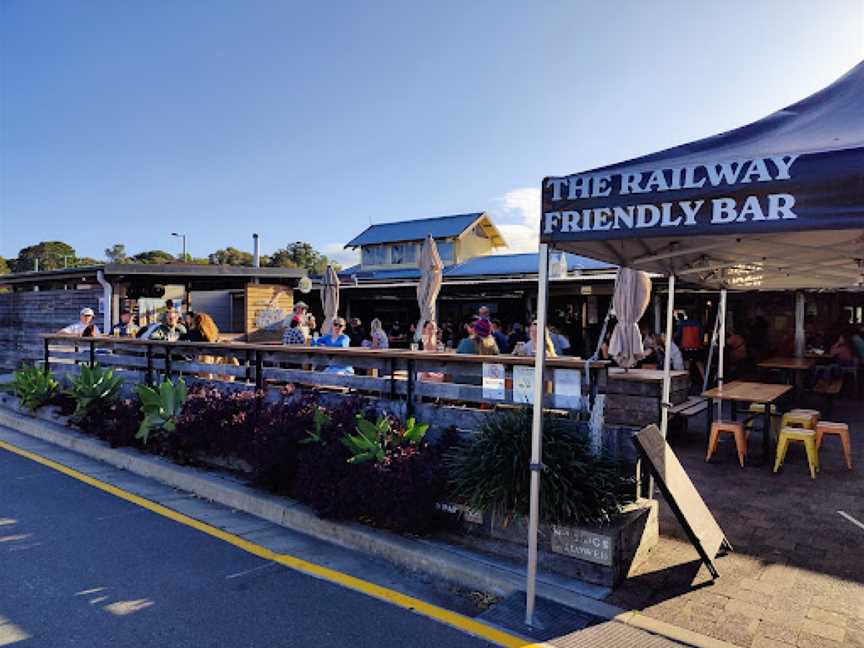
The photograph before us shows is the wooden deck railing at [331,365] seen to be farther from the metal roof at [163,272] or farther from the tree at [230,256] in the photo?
the tree at [230,256]

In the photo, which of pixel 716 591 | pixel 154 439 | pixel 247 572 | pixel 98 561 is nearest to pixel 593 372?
pixel 716 591

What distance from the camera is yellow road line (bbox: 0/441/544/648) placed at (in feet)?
11.6

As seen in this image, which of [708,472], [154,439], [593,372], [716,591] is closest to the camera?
[716,591]

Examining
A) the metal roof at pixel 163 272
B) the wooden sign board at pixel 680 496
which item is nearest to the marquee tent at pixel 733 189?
the wooden sign board at pixel 680 496

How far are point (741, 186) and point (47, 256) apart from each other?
285 feet

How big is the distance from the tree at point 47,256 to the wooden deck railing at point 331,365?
69463 millimetres

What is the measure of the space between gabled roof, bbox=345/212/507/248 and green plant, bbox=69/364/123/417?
80.1 ft

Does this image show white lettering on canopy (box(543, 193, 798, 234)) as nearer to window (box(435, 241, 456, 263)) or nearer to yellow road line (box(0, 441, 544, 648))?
yellow road line (box(0, 441, 544, 648))

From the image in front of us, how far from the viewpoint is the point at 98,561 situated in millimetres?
4461

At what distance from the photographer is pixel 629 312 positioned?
23.4 ft

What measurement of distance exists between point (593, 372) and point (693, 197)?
184 cm

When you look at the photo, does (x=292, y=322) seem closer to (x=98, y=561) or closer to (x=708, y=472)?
(x=98, y=561)

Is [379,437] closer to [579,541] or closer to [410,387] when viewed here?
[410,387]

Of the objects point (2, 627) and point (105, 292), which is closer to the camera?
point (2, 627)
